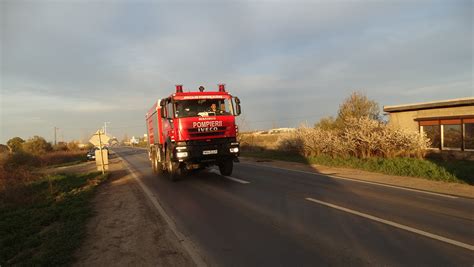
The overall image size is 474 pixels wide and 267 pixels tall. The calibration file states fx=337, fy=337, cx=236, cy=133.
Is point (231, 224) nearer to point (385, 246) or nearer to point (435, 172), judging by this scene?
point (385, 246)

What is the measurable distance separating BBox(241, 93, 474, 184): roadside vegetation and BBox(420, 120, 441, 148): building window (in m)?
1.27

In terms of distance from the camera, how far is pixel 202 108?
13156mm

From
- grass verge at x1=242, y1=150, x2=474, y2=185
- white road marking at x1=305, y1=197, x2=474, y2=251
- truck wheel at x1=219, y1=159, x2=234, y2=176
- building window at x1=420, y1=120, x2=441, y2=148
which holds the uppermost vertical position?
building window at x1=420, y1=120, x2=441, y2=148

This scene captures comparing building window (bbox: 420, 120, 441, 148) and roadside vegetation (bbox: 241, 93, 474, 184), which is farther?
building window (bbox: 420, 120, 441, 148)

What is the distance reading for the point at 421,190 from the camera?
10.0 m

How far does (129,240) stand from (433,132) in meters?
20.1

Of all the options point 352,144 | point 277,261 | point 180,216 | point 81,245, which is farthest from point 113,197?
point 352,144

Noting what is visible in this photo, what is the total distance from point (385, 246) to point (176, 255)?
3.15 meters

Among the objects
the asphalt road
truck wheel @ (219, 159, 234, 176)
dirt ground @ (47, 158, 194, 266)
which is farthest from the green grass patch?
truck wheel @ (219, 159, 234, 176)

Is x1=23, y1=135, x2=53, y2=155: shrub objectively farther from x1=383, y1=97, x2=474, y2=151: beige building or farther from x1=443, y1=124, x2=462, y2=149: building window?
x1=443, y1=124, x2=462, y2=149: building window

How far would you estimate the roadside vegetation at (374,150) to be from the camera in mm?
13742

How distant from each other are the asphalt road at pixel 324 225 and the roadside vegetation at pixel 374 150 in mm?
4561

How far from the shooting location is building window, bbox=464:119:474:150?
18328 mm

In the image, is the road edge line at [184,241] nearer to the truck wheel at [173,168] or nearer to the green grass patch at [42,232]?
the green grass patch at [42,232]
